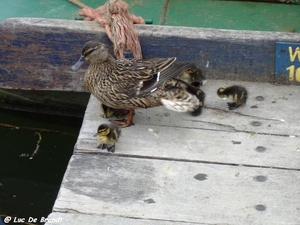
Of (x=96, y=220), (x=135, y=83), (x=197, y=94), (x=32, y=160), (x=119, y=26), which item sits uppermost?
(x=119, y=26)

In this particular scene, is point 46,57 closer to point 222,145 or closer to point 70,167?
point 70,167

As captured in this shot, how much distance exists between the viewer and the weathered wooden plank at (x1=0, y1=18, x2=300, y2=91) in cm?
452

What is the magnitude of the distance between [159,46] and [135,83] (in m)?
0.45

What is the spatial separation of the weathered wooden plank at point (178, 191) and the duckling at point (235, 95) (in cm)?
64

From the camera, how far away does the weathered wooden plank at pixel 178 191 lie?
3.54m

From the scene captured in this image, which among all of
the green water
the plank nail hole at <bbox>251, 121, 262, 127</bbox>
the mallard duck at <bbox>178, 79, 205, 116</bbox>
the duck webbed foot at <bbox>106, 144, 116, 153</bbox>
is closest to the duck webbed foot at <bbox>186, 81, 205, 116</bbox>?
the mallard duck at <bbox>178, 79, 205, 116</bbox>

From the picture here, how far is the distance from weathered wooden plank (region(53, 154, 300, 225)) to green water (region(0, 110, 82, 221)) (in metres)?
1.29

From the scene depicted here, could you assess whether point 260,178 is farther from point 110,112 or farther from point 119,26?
point 119,26

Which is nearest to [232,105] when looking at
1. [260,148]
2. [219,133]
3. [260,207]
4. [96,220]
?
[219,133]

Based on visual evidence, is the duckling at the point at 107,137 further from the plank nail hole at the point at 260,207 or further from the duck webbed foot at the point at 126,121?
the plank nail hole at the point at 260,207

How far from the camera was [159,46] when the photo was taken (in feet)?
15.0

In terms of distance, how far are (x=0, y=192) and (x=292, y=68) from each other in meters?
2.31

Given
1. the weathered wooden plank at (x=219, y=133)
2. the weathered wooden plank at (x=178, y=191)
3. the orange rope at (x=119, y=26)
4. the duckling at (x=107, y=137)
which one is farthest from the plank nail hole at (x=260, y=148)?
the orange rope at (x=119, y=26)

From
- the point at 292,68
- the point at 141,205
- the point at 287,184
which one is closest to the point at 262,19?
the point at 292,68
